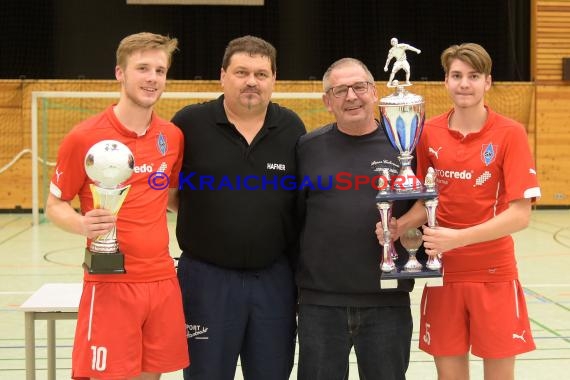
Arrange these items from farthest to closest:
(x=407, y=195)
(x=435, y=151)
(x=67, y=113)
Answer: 1. (x=67, y=113)
2. (x=435, y=151)
3. (x=407, y=195)

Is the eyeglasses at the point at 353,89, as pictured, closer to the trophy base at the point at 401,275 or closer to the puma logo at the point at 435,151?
the puma logo at the point at 435,151

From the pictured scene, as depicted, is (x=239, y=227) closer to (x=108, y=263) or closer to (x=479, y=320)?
(x=108, y=263)

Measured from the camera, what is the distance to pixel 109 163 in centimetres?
312

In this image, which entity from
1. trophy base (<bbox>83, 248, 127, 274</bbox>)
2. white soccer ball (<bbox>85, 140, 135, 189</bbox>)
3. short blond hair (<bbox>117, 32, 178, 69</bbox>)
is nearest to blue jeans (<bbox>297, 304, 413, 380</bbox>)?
trophy base (<bbox>83, 248, 127, 274</bbox>)

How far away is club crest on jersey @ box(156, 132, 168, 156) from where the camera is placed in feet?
11.6

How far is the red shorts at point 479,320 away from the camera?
362 centimetres

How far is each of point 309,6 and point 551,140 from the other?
618 cm

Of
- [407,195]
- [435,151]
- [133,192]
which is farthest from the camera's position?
[435,151]

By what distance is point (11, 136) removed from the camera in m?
15.2

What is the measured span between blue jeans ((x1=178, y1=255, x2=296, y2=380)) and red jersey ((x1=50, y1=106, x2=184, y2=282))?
0.27 m

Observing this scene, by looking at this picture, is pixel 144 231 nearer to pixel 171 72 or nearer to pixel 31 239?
pixel 31 239

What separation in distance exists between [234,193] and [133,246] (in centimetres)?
58

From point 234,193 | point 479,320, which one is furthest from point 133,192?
point 479,320

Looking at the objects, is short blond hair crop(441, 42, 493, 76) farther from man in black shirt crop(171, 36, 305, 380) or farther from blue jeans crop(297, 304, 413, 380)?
blue jeans crop(297, 304, 413, 380)
